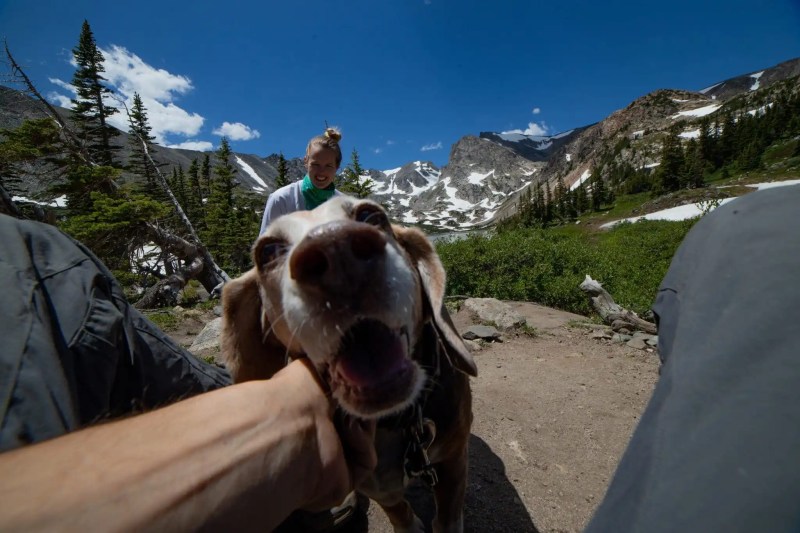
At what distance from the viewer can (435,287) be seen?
2.46m

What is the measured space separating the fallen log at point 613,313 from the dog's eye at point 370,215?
702cm

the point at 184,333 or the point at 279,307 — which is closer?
the point at 279,307

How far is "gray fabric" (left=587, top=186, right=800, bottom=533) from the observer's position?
0.85m

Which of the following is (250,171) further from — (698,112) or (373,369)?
(373,369)

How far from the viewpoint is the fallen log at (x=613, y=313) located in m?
7.51

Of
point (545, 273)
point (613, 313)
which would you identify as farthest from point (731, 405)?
point (545, 273)

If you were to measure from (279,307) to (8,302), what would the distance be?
4.00 feet

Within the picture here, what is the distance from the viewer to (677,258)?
180 centimetres

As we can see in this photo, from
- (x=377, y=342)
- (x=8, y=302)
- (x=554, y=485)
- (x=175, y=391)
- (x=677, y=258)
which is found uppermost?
(x=8, y=302)

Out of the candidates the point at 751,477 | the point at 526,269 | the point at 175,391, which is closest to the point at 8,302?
the point at 175,391

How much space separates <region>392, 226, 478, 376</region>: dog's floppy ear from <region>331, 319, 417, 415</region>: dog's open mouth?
59 centimetres

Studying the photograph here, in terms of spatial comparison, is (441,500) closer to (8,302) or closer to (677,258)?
(677,258)

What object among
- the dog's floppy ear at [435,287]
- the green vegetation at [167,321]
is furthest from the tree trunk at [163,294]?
the dog's floppy ear at [435,287]

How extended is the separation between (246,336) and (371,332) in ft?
3.90
